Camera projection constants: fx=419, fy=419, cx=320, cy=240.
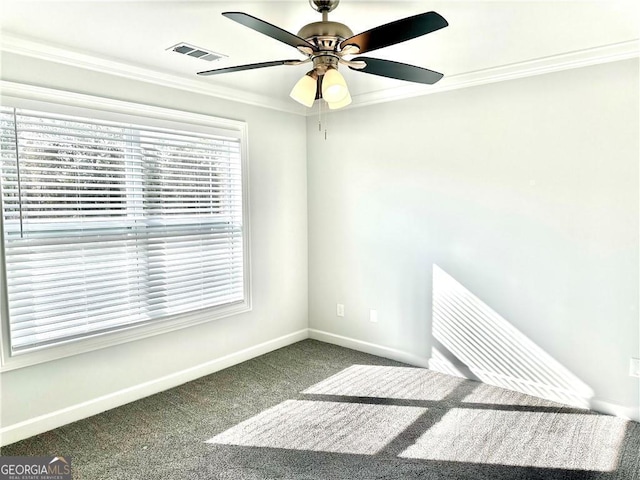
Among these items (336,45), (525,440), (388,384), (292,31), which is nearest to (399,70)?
(336,45)

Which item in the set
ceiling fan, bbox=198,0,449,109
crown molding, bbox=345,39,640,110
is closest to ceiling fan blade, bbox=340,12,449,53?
ceiling fan, bbox=198,0,449,109

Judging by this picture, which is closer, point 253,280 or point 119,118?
point 119,118

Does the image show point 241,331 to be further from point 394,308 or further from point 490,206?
point 490,206

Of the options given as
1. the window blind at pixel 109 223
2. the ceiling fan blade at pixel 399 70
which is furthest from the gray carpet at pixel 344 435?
the ceiling fan blade at pixel 399 70

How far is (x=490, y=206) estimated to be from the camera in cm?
330

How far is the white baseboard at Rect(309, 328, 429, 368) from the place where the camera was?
12.5 ft

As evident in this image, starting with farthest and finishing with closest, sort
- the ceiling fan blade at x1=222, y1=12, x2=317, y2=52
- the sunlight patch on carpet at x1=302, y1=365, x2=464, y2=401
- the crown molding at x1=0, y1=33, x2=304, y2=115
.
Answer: the sunlight patch on carpet at x1=302, y1=365, x2=464, y2=401, the crown molding at x1=0, y1=33, x2=304, y2=115, the ceiling fan blade at x1=222, y1=12, x2=317, y2=52

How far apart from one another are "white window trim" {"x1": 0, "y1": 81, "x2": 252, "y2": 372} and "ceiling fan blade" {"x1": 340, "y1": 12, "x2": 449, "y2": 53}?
5.99 feet

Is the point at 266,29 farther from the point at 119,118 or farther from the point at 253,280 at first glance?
the point at 253,280

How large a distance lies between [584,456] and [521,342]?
3.06 ft

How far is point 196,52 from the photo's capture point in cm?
272

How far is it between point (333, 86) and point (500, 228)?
193 centimetres

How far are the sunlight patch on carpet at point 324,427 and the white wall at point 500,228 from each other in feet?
3.25

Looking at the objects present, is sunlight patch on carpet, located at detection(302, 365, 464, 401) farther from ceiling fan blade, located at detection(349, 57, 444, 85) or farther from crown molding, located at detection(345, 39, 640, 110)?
crown molding, located at detection(345, 39, 640, 110)
